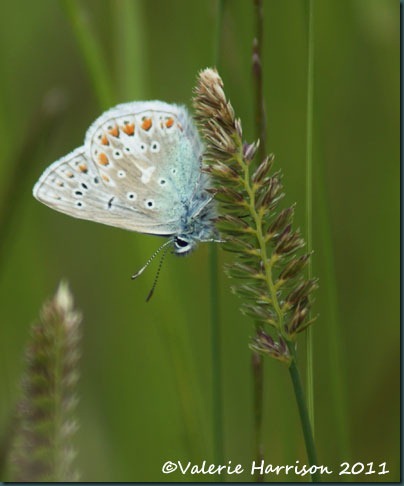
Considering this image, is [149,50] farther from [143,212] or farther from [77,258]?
[143,212]

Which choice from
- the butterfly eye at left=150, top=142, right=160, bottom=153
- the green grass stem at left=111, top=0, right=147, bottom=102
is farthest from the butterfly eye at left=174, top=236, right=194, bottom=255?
the green grass stem at left=111, top=0, right=147, bottom=102

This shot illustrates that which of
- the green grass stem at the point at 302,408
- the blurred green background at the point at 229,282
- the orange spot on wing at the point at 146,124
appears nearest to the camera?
the green grass stem at the point at 302,408

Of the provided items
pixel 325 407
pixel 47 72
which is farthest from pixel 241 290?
pixel 47 72

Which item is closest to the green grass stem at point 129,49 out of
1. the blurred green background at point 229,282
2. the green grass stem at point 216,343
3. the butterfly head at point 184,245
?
the blurred green background at point 229,282

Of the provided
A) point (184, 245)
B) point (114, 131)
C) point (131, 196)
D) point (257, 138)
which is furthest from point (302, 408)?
point (114, 131)

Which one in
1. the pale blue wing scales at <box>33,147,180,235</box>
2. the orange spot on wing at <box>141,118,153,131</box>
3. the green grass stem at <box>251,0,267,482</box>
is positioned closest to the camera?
the green grass stem at <box>251,0,267,482</box>

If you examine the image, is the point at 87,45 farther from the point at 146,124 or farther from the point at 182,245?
the point at 182,245

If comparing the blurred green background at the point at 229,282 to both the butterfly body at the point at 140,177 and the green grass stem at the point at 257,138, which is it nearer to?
the butterfly body at the point at 140,177

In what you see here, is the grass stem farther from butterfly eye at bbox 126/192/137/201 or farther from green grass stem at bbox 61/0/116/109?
butterfly eye at bbox 126/192/137/201
